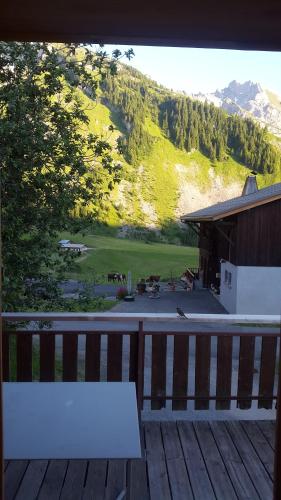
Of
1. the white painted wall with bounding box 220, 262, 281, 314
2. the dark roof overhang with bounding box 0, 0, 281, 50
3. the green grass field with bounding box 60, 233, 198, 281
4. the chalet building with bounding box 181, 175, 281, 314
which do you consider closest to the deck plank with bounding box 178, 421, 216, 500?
the dark roof overhang with bounding box 0, 0, 281, 50

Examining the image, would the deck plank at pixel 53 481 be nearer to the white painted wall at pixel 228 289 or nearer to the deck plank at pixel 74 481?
the deck plank at pixel 74 481

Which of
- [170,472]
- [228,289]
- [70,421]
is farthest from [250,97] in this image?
[70,421]

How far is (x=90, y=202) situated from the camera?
5121mm

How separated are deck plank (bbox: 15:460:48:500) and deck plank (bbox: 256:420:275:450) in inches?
57.0

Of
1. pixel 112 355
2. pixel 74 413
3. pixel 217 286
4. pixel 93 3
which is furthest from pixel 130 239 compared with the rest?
pixel 93 3

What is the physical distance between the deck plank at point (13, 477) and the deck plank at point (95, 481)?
1.19ft

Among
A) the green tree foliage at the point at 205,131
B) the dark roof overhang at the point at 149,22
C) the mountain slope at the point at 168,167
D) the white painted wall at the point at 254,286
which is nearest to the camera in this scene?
the dark roof overhang at the point at 149,22

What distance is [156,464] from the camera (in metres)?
2.43

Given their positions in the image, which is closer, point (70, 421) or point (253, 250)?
point (70, 421)

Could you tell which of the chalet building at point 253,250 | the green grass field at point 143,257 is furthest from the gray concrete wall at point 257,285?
the green grass field at point 143,257

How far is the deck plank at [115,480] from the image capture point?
2.14 m

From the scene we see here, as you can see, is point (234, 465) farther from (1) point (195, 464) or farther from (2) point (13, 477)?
(2) point (13, 477)

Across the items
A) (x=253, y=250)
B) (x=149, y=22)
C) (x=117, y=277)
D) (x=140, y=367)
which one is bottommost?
(x=117, y=277)

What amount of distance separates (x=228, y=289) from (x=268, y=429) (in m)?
12.5
